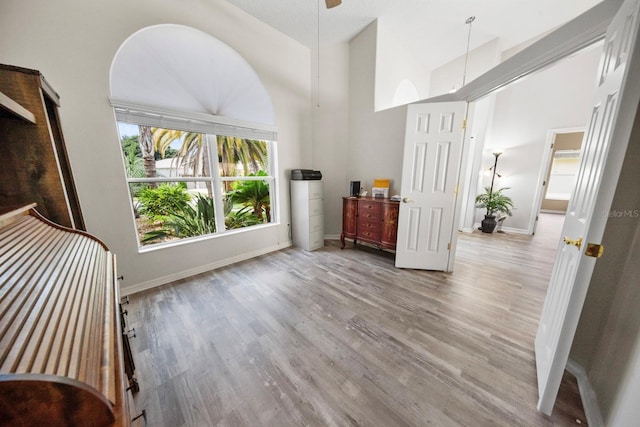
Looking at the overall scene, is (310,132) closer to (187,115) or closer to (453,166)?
(187,115)

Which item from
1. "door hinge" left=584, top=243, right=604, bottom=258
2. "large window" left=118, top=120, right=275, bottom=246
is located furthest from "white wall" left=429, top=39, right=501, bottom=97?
"door hinge" left=584, top=243, right=604, bottom=258

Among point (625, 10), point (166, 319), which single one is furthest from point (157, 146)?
point (625, 10)

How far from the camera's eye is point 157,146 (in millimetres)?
2508

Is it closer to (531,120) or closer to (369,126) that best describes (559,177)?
(531,120)

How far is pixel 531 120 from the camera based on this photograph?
4.30 meters

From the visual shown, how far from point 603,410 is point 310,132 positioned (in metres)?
3.92

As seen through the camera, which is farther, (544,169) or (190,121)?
(544,169)

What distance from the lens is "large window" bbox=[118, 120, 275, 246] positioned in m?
2.40

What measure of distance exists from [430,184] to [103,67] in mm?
3559

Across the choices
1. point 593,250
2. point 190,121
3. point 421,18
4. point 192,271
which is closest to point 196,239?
point 192,271

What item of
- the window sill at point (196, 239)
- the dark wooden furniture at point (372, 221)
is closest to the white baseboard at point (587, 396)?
the dark wooden furniture at point (372, 221)

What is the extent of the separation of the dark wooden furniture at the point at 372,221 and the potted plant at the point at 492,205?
2.94 m

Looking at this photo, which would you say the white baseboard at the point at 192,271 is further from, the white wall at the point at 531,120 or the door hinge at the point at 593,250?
the white wall at the point at 531,120

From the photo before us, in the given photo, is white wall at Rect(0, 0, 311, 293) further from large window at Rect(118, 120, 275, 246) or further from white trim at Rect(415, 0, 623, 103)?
white trim at Rect(415, 0, 623, 103)
